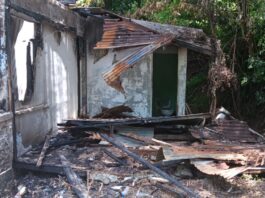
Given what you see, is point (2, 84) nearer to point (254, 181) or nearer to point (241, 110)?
point (254, 181)

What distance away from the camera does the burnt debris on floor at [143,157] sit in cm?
577

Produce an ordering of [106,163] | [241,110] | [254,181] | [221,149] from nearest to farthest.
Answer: [254,181]
[106,163]
[221,149]
[241,110]

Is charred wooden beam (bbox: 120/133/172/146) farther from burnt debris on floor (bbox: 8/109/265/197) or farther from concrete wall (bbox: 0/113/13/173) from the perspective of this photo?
concrete wall (bbox: 0/113/13/173)

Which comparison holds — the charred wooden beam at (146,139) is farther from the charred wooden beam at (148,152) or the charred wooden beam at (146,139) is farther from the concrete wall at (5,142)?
the concrete wall at (5,142)

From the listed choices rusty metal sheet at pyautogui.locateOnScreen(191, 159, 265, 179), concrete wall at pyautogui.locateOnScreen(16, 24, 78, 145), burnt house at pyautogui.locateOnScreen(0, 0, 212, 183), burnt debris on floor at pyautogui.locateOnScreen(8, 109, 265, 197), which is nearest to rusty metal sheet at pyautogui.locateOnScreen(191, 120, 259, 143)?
burnt debris on floor at pyautogui.locateOnScreen(8, 109, 265, 197)

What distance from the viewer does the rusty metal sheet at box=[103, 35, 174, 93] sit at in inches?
348

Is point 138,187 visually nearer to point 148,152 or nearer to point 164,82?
point 148,152

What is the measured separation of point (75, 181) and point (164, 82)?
677 centimetres

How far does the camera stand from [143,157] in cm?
721

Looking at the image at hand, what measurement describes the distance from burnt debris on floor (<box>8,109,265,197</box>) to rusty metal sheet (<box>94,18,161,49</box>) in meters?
2.14

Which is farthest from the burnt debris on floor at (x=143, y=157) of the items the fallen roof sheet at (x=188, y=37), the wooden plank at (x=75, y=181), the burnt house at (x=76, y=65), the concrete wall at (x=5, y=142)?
the fallen roof sheet at (x=188, y=37)

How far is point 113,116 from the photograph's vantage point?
998cm

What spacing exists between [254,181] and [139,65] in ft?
15.7

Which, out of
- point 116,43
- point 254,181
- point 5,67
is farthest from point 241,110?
point 5,67
